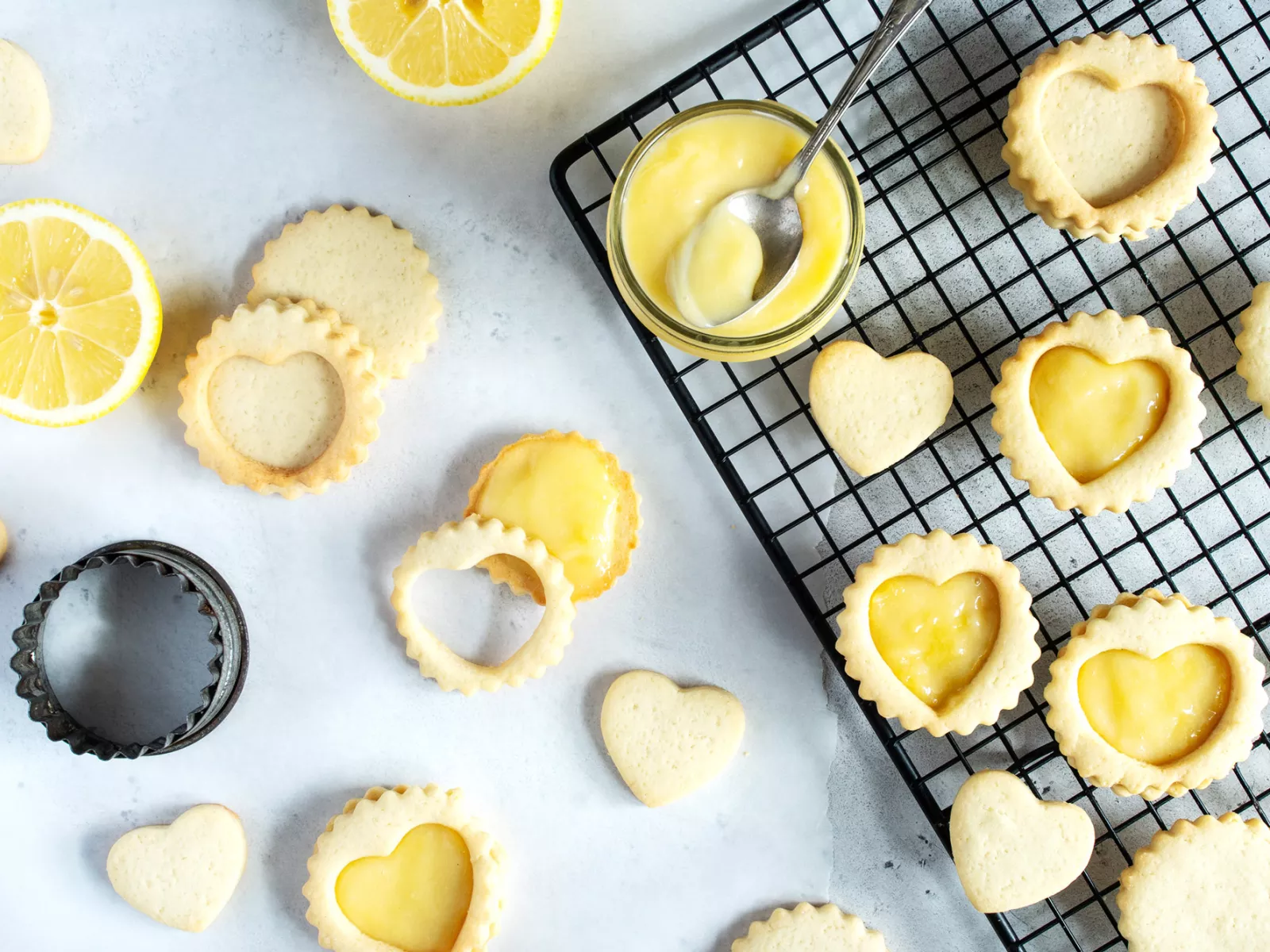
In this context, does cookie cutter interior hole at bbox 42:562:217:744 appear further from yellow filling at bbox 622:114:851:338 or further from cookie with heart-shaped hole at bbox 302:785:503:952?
yellow filling at bbox 622:114:851:338

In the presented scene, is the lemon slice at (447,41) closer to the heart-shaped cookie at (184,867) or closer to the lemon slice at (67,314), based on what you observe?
the lemon slice at (67,314)

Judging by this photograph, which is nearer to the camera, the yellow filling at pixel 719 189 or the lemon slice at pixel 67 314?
the yellow filling at pixel 719 189

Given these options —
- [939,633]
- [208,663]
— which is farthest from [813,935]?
[208,663]

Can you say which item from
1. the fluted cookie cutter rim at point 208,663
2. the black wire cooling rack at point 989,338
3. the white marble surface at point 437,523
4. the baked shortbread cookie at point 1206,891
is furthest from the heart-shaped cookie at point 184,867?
the baked shortbread cookie at point 1206,891

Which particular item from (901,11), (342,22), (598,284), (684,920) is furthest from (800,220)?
(684,920)

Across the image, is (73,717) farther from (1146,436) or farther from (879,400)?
(1146,436)

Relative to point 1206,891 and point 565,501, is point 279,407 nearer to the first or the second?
point 565,501

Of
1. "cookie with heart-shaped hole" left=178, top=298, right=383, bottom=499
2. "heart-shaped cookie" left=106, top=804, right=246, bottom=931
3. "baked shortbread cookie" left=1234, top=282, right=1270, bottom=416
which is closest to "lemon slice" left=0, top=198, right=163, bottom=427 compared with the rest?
"cookie with heart-shaped hole" left=178, top=298, right=383, bottom=499
